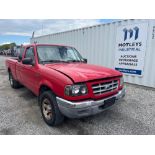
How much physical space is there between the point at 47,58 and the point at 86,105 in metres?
1.79

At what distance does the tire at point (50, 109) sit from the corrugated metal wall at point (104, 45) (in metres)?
4.57

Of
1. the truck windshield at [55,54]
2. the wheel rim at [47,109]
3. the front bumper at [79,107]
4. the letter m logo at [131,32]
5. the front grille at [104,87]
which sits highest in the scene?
the letter m logo at [131,32]

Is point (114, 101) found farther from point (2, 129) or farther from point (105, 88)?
point (2, 129)

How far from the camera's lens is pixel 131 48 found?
6.41 meters

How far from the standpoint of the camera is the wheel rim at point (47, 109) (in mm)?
3195

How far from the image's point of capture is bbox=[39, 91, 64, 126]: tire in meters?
2.95

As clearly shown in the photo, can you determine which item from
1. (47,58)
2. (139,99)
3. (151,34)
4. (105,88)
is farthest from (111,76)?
(151,34)

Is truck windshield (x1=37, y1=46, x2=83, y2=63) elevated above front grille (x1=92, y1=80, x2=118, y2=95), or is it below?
above

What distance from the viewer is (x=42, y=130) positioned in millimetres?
3078

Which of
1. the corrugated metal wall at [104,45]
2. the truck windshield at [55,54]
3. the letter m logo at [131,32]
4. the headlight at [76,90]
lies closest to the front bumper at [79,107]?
the headlight at [76,90]

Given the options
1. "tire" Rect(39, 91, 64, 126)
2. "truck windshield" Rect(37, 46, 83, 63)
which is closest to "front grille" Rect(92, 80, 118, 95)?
"tire" Rect(39, 91, 64, 126)

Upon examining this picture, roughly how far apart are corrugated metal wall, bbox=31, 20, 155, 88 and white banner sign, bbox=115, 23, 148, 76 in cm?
18

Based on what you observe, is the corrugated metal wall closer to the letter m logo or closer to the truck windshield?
the letter m logo

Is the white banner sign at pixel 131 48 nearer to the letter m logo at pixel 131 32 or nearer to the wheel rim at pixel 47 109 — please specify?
the letter m logo at pixel 131 32
